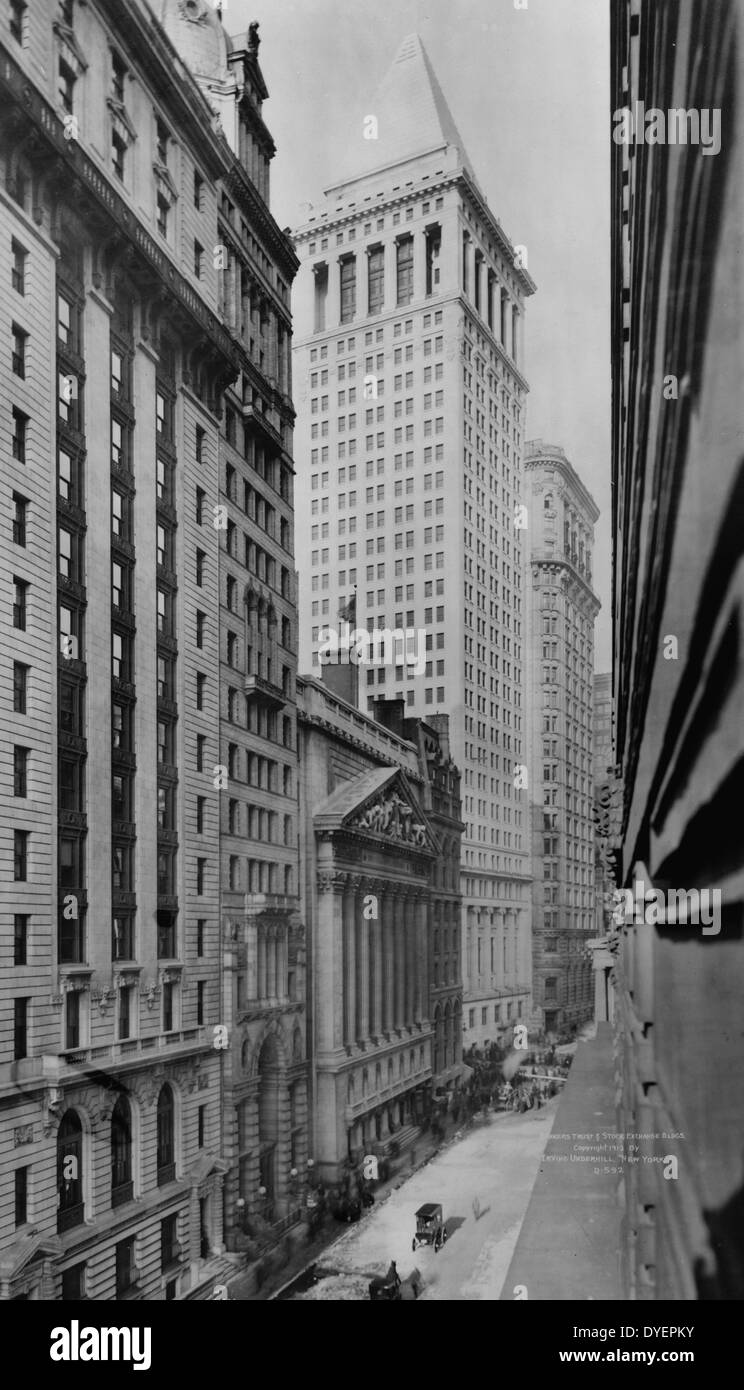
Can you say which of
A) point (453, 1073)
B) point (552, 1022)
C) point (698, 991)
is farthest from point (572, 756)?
point (698, 991)

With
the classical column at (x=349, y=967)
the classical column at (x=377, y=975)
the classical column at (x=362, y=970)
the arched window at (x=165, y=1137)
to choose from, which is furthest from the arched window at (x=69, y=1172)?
the classical column at (x=377, y=975)

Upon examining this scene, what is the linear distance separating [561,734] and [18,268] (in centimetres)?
975

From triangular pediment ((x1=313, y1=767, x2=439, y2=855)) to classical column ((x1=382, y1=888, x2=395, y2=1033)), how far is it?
882 mm

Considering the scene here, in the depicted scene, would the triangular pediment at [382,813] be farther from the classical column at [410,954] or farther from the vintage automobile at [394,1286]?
the vintage automobile at [394,1286]

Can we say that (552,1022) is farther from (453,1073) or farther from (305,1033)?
(305,1033)

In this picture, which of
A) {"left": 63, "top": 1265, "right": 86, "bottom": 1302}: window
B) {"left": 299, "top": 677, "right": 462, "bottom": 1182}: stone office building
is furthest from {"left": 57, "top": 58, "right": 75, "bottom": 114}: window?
{"left": 63, "top": 1265, "right": 86, "bottom": 1302}: window

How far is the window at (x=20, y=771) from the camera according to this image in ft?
37.6

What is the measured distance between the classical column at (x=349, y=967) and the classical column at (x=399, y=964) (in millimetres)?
573

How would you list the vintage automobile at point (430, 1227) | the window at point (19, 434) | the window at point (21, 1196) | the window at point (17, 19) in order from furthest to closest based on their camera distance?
the vintage automobile at point (430, 1227), the window at point (19, 434), the window at point (17, 19), the window at point (21, 1196)

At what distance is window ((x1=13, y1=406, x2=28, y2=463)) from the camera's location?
11727mm

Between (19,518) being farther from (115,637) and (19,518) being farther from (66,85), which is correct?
(66,85)

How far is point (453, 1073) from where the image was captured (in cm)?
1575

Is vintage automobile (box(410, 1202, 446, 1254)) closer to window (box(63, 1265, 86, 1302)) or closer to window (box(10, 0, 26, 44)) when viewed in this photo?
window (box(63, 1265, 86, 1302))

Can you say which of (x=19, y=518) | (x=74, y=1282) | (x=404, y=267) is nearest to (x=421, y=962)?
(x=74, y=1282)
